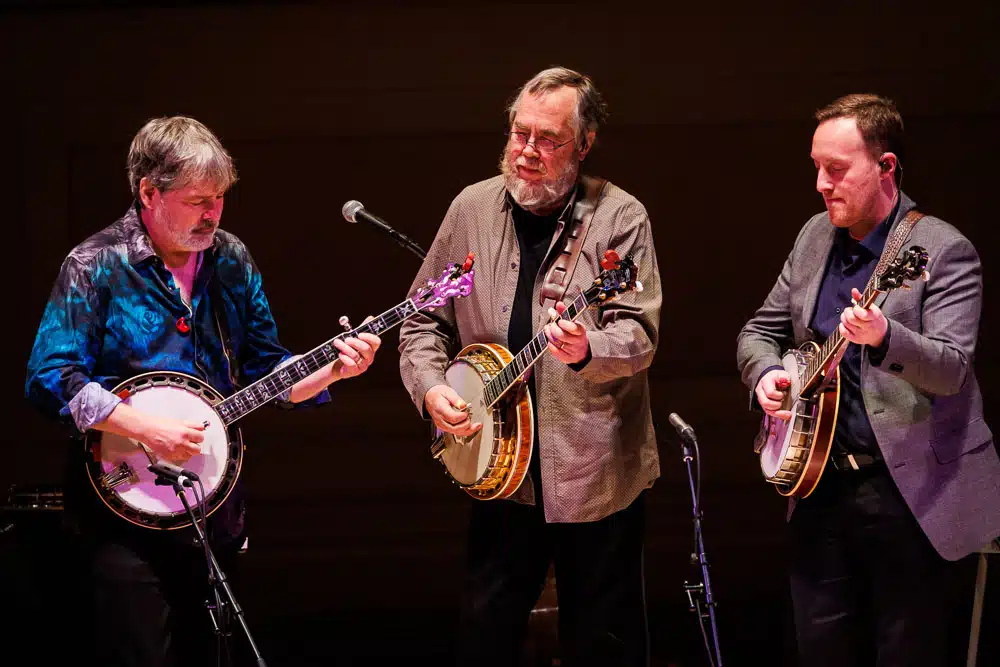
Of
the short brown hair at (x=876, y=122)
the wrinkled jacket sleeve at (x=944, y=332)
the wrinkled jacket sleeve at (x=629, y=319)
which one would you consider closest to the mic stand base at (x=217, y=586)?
the wrinkled jacket sleeve at (x=629, y=319)

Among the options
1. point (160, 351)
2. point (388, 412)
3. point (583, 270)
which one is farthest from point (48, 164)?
point (583, 270)

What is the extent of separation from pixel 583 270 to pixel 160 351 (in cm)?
124

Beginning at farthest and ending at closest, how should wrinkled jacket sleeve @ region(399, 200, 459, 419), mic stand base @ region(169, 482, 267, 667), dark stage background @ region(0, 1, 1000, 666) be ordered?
dark stage background @ region(0, 1, 1000, 666)
wrinkled jacket sleeve @ region(399, 200, 459, 419)
mic stand base @ region(169, 482, 267, 667)

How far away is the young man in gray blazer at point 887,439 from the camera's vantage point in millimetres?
2973

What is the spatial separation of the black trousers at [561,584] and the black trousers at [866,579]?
485 millimetres

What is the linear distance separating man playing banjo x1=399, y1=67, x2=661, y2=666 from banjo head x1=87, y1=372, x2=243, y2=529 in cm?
62

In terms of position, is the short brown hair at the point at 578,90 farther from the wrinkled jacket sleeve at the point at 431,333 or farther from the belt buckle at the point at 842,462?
the belt buckle at the point at 842,462

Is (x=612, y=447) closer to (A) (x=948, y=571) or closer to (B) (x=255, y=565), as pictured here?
(A) (x=948, y=571)

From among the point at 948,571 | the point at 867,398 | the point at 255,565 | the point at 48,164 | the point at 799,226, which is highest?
the point at 48,164

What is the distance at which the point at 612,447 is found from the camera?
319 cm

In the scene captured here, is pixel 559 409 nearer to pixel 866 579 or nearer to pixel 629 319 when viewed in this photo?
pixel 629 319

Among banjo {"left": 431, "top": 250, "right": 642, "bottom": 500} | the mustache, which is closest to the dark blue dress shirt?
banjo {"left": 431, "top": 250, "right": 642, "bottom": 500}

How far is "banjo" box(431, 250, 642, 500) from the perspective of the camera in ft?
10.3

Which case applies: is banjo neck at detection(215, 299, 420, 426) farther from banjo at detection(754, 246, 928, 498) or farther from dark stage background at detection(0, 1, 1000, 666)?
dark stage background at detection(0, 1, 1000, 666)
